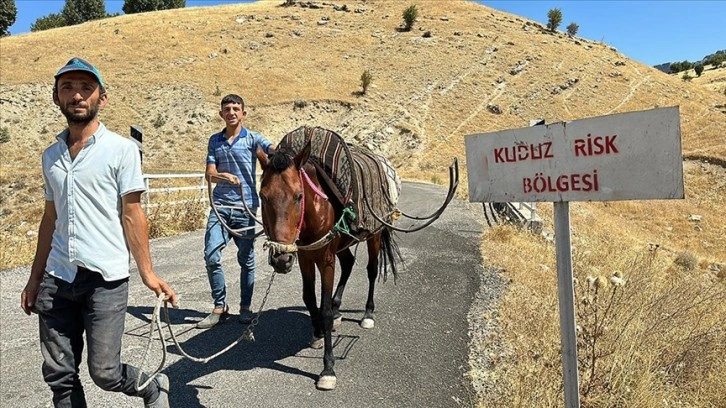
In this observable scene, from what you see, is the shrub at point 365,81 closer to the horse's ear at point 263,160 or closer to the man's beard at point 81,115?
the horse's ear at point 263,160

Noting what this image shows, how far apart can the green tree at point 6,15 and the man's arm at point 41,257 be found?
75634mm

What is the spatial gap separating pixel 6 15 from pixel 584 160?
257 ft

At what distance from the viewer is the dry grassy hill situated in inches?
1240

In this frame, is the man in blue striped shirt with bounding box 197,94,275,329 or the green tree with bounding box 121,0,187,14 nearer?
the man in blue striped shirt with bounding box 197,94,275,329

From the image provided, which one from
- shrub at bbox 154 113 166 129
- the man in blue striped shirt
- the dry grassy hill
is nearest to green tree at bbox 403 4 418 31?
the dry grassy hill

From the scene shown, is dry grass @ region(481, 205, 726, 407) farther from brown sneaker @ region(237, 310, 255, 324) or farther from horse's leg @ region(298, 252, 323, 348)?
brown sneaker @ region(237, 310, 255, 324)

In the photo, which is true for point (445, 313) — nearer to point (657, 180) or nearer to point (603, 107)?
point (657, 180)

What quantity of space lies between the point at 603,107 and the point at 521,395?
4066cm

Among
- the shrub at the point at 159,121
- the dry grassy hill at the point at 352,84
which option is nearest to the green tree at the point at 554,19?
the dry grassy hill at the point at 352,84

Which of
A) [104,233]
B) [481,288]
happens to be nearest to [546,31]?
[481,288]

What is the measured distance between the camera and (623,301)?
15.8 ft

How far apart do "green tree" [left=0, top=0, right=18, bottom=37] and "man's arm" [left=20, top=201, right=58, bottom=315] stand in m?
75.6

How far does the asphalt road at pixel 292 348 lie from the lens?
3.51m

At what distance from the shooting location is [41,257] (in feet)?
8.51
